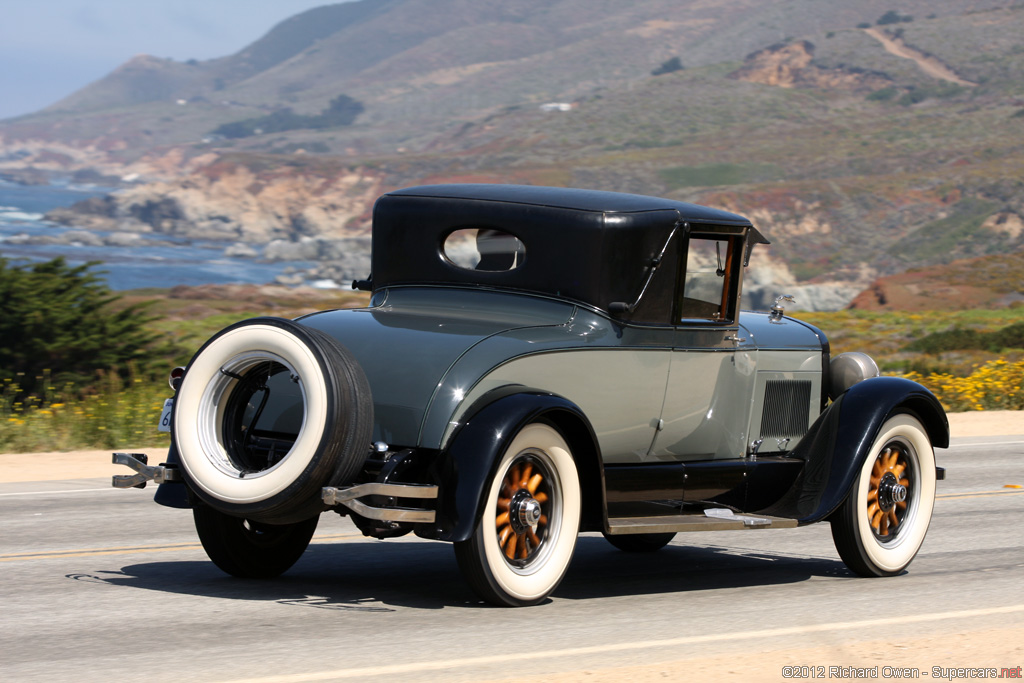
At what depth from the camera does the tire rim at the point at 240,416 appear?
5.67m

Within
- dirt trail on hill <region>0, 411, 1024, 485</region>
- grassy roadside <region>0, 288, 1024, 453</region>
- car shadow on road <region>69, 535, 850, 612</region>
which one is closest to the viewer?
car shadow on road <region>69, 535, 850, 612</region>

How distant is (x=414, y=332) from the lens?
233 inches

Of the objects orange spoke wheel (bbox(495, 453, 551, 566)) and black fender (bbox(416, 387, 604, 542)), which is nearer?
black fender (bbox(416, 387, 604, 542))

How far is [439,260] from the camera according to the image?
676cm

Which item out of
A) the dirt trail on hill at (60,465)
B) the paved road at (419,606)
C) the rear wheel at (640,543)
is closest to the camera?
the paved road at (419,606)

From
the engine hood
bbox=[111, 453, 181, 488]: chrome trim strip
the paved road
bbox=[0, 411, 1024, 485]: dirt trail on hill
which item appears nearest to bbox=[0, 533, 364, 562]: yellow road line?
the paved road

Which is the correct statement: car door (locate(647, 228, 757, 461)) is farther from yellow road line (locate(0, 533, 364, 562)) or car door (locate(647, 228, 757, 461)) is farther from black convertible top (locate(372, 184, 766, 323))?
yellow road line (locate(0, 533, 364, 562))

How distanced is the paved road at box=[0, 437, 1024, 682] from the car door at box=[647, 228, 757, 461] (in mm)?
780

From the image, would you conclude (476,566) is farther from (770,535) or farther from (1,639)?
(770,535)

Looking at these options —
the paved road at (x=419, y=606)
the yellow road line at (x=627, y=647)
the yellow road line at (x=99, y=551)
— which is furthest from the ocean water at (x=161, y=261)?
the yellow road line at (x=627, y=647)

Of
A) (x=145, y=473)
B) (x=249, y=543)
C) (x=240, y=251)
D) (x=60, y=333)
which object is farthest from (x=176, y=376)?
(x=240, y=251)

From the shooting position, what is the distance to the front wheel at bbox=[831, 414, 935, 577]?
697 centimetres

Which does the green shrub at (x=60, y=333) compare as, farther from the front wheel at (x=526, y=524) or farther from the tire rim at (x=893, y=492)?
the front wheel at (x=526, y=524)

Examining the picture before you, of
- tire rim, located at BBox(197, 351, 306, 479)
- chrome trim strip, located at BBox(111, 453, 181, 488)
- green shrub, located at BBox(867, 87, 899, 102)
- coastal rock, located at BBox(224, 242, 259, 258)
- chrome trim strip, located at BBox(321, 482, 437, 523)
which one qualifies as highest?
green shrub, located at BBox(867, 87, 899, 102)
